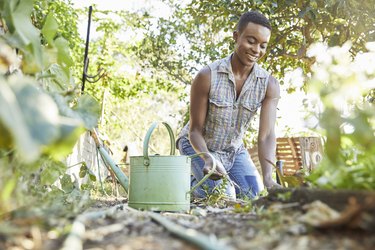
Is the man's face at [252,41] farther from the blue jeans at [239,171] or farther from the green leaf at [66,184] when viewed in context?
the green leaf at [66,184]

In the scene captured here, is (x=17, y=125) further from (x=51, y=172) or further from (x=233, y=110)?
(x=233, y=110)

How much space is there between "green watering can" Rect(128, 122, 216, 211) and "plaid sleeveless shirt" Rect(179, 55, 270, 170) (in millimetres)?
980

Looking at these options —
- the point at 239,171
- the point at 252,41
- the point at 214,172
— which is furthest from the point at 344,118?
the point at 239,171

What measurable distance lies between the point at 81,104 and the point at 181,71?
518cm

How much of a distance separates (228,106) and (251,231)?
197 cm

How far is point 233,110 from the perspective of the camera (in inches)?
120

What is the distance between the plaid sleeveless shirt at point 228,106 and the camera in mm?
2986

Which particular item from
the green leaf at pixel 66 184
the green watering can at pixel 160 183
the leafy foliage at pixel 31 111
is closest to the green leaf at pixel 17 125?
the leafy foliage at pixel 31 111

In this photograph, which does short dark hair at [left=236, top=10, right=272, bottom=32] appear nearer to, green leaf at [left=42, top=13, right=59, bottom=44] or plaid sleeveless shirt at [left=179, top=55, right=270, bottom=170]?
plaid sleeveless shirt at [left=179, top=55, right=270, bottom=170]

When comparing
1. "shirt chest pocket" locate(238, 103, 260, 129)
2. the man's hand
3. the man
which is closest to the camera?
the man's hand

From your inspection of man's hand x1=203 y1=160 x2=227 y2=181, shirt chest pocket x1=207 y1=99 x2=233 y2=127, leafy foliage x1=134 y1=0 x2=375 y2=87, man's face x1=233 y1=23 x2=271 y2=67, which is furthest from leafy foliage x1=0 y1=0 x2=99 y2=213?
leafy foliage x1=134 y1=0 x2=375 y2=87

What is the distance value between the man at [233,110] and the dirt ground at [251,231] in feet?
5.28

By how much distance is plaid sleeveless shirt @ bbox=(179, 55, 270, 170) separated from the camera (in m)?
2.99

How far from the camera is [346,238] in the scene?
2.94 feet
